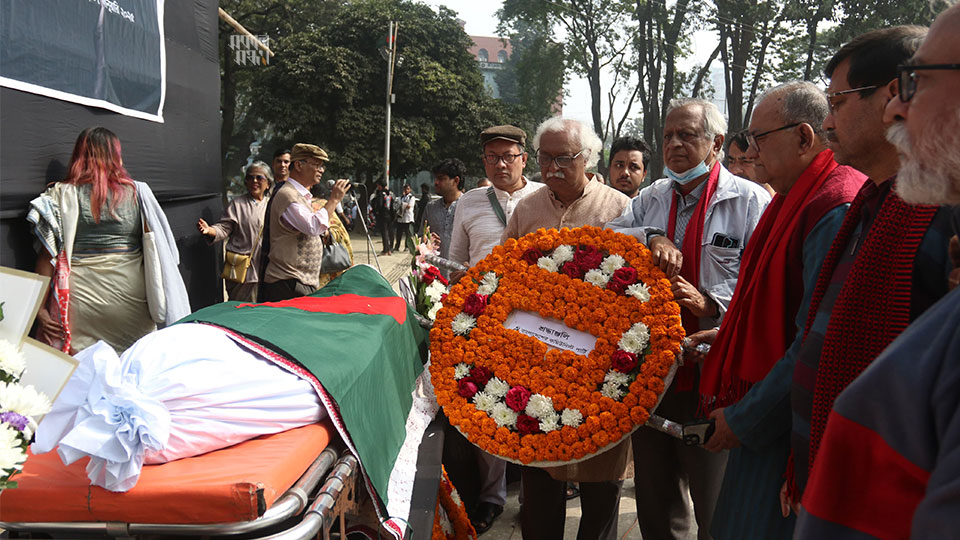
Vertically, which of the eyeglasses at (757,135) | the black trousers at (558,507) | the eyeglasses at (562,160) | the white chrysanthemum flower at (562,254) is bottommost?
the black trousers at (558,507)

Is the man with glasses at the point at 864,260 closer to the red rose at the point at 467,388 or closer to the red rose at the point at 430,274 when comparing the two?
the red rose at the point at 467,388

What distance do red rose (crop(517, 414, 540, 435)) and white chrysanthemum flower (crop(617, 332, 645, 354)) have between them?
43 centimetres

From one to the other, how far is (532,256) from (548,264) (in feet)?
Result: 0.36

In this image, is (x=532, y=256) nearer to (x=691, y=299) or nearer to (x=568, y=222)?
(x=568, y=222)

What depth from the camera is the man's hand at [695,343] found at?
2.46 m

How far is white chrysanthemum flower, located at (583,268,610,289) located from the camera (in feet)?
8.79

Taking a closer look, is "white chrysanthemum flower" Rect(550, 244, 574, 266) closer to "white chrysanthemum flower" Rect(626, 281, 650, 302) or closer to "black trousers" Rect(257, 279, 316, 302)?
"white chrysanthemum flower" Rect(626, 281, 650, 302)

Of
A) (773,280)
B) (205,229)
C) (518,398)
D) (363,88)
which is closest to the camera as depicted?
(773,280)

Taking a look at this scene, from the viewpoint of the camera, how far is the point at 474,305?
283 centimetres

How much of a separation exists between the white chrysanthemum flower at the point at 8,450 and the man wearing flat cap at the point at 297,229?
3.81 m

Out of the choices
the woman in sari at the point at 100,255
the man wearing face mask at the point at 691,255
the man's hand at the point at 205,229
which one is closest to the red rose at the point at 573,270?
the man wearing face mask at the point at 691,255

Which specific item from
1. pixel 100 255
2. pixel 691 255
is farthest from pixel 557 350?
pixel 100 255

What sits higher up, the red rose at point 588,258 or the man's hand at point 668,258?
the man's hand at point 668,258

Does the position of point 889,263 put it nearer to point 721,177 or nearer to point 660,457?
point 721,177
